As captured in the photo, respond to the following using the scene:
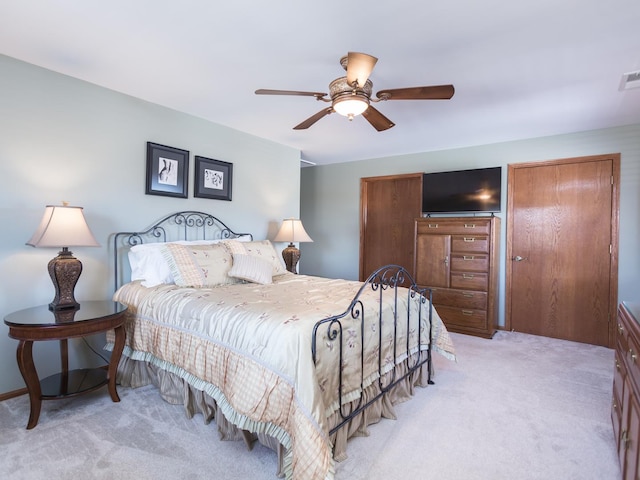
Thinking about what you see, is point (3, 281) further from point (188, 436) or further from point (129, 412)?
point (188, 436)

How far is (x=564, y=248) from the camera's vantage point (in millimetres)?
3908

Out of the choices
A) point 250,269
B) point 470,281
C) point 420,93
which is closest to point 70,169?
point 250,269

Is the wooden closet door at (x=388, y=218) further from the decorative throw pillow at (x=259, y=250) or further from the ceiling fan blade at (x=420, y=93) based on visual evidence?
the ceiling fan blade at (x=420, y=93)

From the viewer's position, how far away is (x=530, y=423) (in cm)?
213

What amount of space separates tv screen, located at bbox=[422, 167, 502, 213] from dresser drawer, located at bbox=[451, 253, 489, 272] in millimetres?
676

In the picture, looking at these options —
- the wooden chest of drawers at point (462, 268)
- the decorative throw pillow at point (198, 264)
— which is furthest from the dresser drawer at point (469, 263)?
the decorative throw pillow at point (198, 264)

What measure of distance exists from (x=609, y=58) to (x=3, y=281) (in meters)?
4.42

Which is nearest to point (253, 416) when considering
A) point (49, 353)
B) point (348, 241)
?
point (49, 353)

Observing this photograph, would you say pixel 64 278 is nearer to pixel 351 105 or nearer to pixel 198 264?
pixel 198 264

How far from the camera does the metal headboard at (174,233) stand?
116 inches

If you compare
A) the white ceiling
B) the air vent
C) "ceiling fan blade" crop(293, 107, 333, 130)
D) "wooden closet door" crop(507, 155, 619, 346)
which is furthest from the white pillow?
"wooden closet door" crop(507, 155, 619, 346)

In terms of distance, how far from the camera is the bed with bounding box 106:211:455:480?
1.56 m

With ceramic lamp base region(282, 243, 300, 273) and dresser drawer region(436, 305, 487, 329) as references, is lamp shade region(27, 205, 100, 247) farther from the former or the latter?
dresser drawer region(436, 305, 487, 329)

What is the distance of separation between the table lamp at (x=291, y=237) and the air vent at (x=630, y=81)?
10.6 feet
